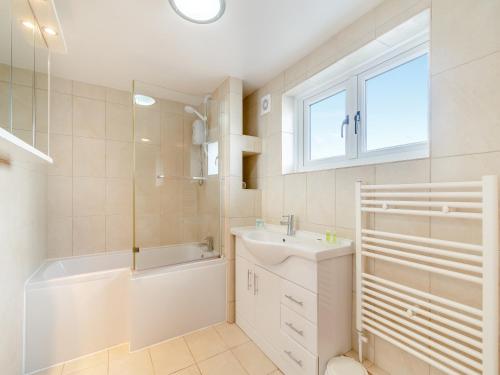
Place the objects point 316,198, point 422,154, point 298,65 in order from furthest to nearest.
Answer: point 298,65
point 316,198
point 422,154

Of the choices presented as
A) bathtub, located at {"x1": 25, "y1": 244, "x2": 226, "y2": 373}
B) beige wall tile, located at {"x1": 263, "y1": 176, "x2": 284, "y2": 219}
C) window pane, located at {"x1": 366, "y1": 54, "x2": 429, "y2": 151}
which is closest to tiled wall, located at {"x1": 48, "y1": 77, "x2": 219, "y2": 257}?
bathtub, located at {"x1": 25, "y1": 244, "x2": 226, "y2": 373}

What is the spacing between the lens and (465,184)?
2.82ft

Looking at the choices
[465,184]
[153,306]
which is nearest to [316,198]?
[465,184]

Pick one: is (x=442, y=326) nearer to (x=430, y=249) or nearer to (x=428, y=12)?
(x=430, y=249)

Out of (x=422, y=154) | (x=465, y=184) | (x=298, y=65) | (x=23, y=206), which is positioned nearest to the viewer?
(x=465, y=184)

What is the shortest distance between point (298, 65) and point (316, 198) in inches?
43.8

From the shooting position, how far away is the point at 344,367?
1173 millimetres

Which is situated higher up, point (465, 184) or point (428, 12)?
point (428, 12)

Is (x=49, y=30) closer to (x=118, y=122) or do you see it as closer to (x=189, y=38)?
(x=189, y=38)

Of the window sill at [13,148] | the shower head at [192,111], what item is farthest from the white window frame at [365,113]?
the window sill at [13,148]

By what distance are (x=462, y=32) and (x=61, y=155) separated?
9.90 ft

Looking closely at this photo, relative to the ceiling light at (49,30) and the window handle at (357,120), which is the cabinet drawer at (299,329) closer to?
the window handle at (357,120)

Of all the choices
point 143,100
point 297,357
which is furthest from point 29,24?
point 297,357

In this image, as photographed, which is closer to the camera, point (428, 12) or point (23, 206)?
point (428, 12)
